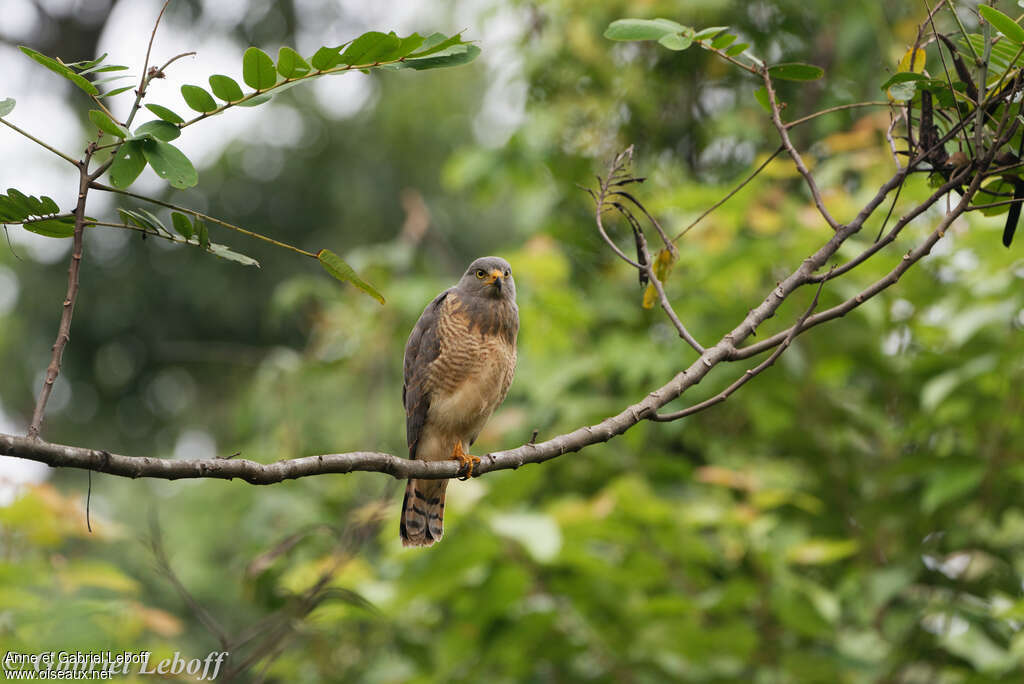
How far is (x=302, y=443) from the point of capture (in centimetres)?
534

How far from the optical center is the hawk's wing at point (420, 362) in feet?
11.1

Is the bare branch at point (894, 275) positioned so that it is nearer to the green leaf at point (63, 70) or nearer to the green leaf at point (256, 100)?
the green leaf at point (256, 100)

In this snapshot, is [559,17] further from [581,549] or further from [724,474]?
[581,549]

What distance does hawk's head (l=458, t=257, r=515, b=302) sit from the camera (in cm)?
324

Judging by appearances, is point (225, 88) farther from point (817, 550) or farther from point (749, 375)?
point (817, 550)

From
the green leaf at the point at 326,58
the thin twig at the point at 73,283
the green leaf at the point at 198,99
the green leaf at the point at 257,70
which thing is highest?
the green leaf at the point at 326,58

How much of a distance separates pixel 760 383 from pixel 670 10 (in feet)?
7.06

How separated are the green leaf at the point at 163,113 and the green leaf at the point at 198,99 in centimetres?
5

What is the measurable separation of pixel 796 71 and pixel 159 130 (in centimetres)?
133

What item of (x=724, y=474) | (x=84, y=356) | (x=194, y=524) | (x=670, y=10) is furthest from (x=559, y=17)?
(x=84, y=356)

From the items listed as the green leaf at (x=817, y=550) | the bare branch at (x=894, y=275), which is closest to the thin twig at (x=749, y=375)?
the bare branch at (x=894, y=275)

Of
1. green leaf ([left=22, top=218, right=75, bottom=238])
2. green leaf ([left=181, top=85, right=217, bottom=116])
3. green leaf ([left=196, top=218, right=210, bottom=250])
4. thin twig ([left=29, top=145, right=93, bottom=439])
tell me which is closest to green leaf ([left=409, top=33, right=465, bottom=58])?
green leaf ([left=181, top=85, right=217, bottom=116])

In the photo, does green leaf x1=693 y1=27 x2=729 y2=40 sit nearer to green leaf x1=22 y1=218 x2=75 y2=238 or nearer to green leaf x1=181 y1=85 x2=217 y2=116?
green leaf x1=181 y1=85 x2=217 y2=116

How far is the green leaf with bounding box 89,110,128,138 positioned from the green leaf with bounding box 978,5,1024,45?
1.47m
